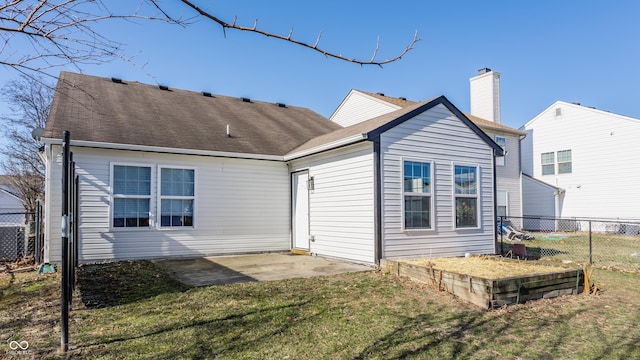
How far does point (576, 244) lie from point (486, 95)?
9493mm

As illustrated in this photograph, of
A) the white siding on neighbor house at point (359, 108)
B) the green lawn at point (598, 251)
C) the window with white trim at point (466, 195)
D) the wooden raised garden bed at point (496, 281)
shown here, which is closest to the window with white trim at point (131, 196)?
the wooden raised garden bed at point (496, 281)

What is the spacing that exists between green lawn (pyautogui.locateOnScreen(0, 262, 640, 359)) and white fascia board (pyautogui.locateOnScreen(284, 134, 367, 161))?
2885 mm

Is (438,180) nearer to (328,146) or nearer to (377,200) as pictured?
(377,200)

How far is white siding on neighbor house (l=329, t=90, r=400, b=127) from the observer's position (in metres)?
17.8

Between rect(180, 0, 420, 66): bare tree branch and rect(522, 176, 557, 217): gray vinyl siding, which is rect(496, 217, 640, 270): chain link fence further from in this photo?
rect(180, 0, 420, 66): bare tree branch

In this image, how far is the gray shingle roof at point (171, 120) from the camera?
30.6ft

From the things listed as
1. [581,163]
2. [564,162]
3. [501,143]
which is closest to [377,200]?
[501,143]

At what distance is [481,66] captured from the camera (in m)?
20.8

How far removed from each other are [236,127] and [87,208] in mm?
4817

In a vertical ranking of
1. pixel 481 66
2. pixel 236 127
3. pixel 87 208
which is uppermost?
pixel 481 66

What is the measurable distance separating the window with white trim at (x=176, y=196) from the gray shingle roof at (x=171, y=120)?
71 cm

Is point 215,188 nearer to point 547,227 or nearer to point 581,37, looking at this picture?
point 581,37

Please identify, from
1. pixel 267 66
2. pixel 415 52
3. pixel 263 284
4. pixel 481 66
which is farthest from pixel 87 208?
pixel 481 66

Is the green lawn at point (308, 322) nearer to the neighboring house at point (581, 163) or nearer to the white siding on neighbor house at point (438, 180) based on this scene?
the white siding on neighbor house at point (438, 180)
